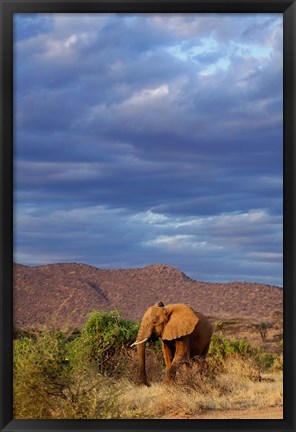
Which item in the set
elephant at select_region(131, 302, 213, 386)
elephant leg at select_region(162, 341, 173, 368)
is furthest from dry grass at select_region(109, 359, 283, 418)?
elephant leg at select_region(162, 341, 173, 368)

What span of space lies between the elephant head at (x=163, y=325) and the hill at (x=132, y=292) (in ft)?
67.1

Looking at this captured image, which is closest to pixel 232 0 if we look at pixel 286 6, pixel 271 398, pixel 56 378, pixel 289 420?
pixel 286 6

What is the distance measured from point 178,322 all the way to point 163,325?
0.82 feet

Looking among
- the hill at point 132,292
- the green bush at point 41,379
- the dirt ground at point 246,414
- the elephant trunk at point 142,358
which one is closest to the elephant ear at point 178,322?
the elephant trunk at point 142,358

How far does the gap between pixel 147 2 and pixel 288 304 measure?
2.27 m

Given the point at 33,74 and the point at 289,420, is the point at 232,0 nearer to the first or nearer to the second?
the point at 289,420

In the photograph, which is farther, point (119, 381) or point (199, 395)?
point (119, 381)

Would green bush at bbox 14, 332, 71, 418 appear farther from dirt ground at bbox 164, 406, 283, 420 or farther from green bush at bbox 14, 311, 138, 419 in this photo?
dirt ground at bbox 164, 406, 283, 420

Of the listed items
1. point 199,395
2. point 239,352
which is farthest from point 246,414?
point 239,352

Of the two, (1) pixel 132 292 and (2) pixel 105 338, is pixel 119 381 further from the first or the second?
(1) pixel 132 292

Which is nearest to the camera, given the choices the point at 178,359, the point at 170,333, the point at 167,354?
the point at 178,359

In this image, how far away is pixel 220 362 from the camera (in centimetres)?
1385

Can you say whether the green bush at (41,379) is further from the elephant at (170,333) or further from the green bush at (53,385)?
the elephant at (170,333)

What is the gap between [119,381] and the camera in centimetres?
1190
